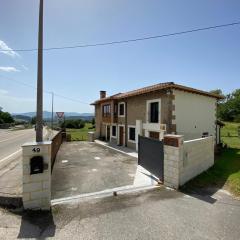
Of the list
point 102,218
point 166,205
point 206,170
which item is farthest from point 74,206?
point 206,170

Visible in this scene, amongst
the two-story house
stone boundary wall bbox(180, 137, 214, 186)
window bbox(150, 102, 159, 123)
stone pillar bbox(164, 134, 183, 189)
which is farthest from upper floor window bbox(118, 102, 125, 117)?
stone pillar bbox(164, 134, 183, 189)

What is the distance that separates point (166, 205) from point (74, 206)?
8.64 ft

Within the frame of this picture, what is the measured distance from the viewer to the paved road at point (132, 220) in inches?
165

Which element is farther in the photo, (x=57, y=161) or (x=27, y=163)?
(x=57, y=161)

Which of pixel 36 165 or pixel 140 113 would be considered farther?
pixel 140 113

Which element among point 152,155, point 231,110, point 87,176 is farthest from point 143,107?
point 231,110

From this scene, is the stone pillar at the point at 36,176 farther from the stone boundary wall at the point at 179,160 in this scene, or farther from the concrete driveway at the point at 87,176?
the stone boundary wall at the point at 179,160

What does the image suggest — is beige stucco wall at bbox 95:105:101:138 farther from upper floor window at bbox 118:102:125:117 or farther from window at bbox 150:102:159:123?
window at bbox 150:102:159:123

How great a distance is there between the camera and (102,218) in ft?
16.1

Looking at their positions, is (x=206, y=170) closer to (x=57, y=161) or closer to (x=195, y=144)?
(x=195, y=144)

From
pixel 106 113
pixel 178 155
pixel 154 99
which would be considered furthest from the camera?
pixel 106 113

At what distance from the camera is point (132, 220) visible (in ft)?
15.8

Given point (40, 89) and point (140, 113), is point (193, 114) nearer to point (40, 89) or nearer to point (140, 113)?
point (140, 113)

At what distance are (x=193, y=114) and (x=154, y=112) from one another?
10.0 ft
